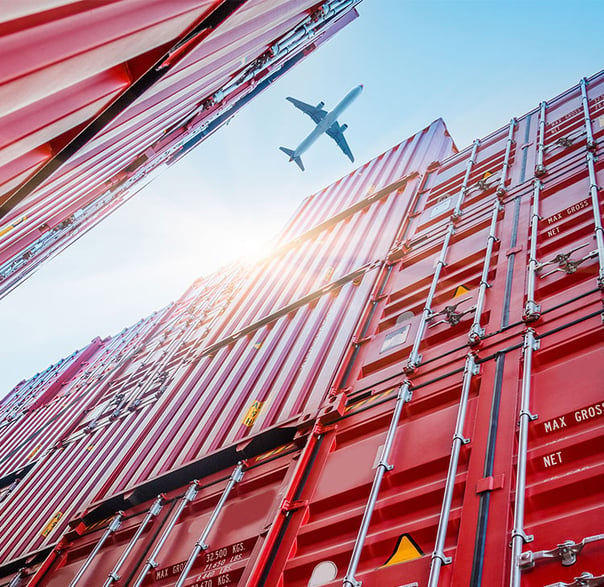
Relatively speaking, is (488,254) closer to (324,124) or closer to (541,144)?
(541,144)

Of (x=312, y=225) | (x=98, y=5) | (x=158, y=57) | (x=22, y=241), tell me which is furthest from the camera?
(x=312, y=225)

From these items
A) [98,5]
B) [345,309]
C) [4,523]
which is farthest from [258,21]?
[4,523]

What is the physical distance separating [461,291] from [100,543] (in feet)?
15.3

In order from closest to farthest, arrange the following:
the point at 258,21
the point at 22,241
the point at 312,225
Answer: the point at 258,21
the point at 22,241
the point at 312,225

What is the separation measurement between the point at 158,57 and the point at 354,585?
346 cm

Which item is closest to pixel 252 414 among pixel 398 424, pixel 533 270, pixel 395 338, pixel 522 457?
pixel 395 338

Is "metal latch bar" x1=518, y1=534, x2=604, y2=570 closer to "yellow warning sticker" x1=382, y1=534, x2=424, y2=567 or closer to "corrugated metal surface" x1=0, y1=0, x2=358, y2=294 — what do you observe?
"yellow warning sticker" x1=382, y1=534, x2=424, y2=567

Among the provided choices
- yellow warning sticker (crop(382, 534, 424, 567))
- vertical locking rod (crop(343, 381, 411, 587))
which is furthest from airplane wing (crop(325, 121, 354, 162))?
yellow warning sticker (crop(382, 534, 424, 567))

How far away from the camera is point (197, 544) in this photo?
4559 mm

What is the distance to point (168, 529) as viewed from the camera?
203 inches

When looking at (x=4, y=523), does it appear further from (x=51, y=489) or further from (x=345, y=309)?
(x=345, y=309)

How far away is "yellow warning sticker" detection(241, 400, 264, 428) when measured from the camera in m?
6.20

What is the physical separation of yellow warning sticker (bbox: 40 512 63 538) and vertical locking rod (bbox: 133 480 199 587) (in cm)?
325

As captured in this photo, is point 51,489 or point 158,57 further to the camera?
point 51,489
